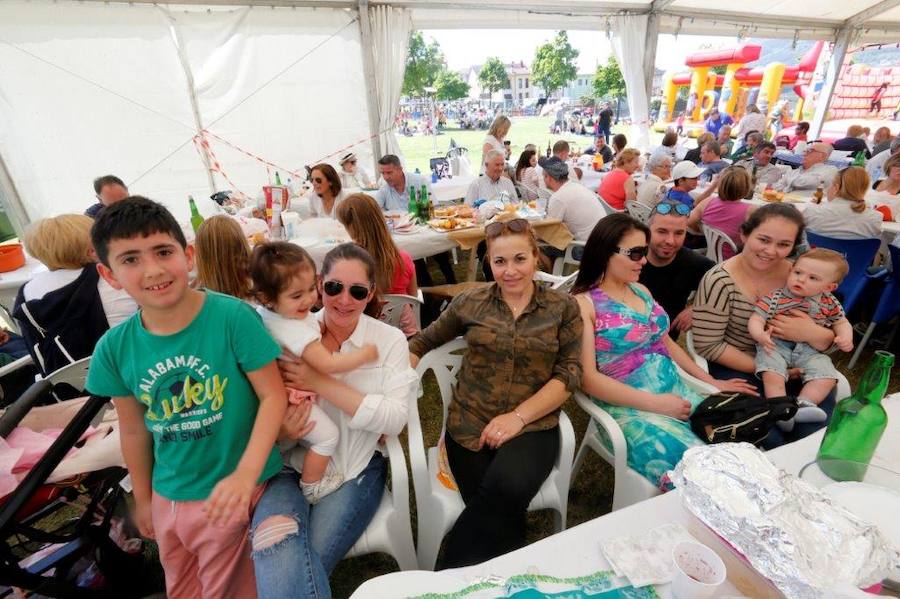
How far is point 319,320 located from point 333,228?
2.20 metres

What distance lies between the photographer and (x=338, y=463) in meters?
1.51

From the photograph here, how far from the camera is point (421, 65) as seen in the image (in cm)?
2508

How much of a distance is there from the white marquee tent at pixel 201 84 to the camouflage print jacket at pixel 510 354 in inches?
244

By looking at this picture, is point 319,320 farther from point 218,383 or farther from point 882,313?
point 882,313

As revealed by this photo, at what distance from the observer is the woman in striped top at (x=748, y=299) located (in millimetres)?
1998

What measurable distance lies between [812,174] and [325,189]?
5963mm

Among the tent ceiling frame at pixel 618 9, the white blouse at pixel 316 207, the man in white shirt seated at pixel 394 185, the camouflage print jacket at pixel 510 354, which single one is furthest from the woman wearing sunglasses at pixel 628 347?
the tent ceiling frame at pixel 618 9

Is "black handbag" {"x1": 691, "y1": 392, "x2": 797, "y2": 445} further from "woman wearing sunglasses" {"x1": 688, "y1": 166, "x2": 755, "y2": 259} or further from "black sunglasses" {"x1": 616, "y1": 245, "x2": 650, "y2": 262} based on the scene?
Result: "woman wearing sunglasses" {"x1": 688, "y1": 166, "x2": 755, "y2": 259}

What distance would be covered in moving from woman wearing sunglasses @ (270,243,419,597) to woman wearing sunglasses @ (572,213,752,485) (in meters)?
0.85

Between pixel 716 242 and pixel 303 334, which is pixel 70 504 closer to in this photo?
pixel 303 334

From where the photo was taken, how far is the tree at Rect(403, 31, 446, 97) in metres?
22.2

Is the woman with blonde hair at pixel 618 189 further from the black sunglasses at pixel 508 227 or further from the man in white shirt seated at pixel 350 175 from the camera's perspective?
the black sunglasses at pixel 508 227

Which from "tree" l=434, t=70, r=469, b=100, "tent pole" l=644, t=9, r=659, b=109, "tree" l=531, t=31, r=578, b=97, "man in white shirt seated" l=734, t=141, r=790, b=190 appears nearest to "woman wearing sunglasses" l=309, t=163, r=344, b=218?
"man in white shirt seated" l=734, t=141, r=790, b=190

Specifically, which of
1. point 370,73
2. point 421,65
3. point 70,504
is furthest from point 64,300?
point 421,65
